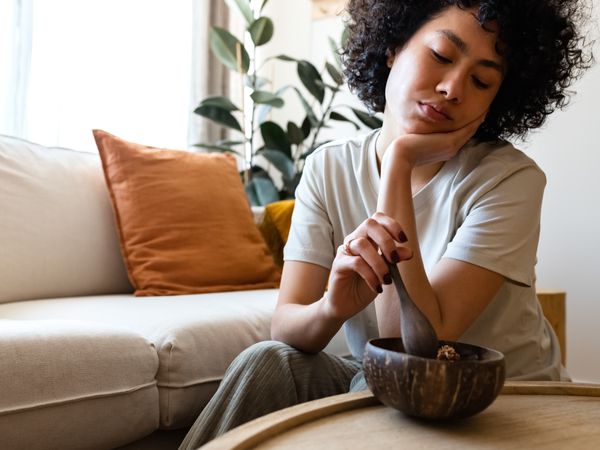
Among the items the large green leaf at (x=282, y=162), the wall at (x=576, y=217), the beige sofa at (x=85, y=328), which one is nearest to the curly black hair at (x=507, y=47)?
the beige sofa at (x=85, y=328)

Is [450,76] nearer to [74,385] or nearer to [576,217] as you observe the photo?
[74,385]

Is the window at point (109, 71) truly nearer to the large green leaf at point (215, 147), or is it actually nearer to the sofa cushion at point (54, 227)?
the large green leaf at point (215, 147)

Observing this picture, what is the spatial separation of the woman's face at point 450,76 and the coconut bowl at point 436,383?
21.4 inches

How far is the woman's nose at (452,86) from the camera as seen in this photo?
1.13m

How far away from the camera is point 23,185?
1.90 meters

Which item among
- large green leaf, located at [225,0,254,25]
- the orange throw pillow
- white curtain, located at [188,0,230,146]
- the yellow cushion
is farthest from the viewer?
white curtain, located at [188,0,230,146]

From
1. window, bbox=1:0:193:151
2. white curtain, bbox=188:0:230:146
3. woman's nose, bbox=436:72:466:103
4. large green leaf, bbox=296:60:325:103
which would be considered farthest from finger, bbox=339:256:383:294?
white curtain, bbox=188:0:230:146

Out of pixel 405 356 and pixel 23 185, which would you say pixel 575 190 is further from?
pixel 405 356

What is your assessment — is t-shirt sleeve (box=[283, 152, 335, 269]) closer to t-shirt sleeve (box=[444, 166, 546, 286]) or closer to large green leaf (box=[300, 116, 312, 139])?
t-shirt sleeve (box=[444, 166, 546, 286])

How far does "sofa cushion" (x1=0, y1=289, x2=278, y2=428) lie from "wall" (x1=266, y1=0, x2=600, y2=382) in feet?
4.30

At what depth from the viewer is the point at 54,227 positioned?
1.92m

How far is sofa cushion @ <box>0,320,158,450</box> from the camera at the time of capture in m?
1.15

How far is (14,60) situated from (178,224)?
1.06 meters

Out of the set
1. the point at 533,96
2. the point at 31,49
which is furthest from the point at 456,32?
the point at 31,49
